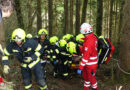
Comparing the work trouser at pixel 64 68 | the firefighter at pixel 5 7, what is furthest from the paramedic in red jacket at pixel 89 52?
the firefighter at pixel 5 7

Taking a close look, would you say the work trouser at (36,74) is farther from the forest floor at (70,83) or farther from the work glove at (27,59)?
the forest floor at (70,83)

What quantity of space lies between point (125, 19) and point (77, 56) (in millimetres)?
2529

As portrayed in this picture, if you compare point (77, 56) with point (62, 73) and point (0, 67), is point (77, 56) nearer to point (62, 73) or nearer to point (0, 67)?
point (62, 73)

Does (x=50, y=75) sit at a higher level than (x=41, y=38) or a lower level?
lower

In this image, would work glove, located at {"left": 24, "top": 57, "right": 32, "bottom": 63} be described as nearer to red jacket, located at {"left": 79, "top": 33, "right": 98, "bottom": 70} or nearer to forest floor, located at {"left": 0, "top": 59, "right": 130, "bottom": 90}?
forest floor, located at {"left": 0, "top": 59, "right": 130, "bottom": 90}

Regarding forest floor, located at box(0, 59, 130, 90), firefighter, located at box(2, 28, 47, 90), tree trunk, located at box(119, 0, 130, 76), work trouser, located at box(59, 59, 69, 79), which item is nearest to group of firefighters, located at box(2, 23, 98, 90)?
firefighter, located at box(2, 28, 47, 90)

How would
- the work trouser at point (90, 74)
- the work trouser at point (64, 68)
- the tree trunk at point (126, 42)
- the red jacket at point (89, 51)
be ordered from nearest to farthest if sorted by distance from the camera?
1. the red jacket at point (89, 51)
2. the work trouser at point (90, 74)
3. the tree trunk at point (126, 42)
4. the work trouser at point (64, 68)

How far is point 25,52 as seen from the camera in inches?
203

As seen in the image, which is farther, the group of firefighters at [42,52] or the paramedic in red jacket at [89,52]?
the paramedic in red jacket at [89,52]

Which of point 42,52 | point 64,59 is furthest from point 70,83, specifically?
point 42,52

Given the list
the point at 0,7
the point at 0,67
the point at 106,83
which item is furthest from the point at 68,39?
the point at 0,7

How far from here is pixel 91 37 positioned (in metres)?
5.65

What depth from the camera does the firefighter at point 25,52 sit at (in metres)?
4.92

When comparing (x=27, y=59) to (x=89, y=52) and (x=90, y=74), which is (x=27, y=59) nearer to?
(x=89, y=52)
